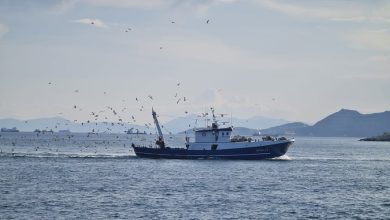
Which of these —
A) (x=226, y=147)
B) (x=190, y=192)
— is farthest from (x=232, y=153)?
(x=190, y=192)

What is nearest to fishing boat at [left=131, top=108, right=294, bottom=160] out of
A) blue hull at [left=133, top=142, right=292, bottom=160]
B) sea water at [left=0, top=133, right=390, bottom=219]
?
blue hull at [left=133, top=142, right=292, bottom=160]

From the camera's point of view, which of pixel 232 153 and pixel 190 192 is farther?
pixel 232 153

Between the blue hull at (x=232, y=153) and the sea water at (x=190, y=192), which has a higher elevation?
the blue hull at (x=232, y=153)

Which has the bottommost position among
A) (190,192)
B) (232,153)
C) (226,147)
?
(190,192)

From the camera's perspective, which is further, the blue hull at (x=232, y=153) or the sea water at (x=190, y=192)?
the blue hull at (x=232, y=153)

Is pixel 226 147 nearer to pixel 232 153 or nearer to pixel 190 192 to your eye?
pixel 232 153

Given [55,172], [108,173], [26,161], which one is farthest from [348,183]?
[26,161]

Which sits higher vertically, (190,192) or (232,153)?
(232,153)

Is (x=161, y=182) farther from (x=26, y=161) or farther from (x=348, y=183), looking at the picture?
(x=26, y=161)

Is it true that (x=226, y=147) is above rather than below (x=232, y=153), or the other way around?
above

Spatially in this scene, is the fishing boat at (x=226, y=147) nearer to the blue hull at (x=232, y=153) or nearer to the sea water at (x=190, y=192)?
the blue hull at (x=232, y=153)

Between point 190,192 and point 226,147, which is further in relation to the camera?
point 226,147

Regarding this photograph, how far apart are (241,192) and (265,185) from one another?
25.0ft

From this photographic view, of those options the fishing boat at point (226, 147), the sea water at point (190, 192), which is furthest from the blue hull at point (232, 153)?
the sea water at point (190, 192)
